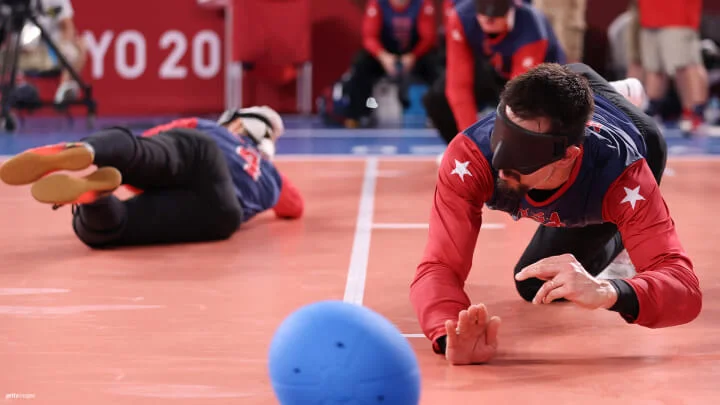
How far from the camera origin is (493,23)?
7.20 meters

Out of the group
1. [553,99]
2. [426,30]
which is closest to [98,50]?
[426,30]

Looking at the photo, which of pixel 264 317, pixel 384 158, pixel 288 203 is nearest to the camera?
pixel 264 317

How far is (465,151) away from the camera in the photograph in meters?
3.53

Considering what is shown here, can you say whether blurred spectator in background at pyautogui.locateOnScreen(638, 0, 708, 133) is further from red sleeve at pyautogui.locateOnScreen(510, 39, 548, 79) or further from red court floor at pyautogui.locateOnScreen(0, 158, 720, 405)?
red court floor at pyautogui.locateOnScreen(0, 158, 720, 405)

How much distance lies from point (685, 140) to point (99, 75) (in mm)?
7177

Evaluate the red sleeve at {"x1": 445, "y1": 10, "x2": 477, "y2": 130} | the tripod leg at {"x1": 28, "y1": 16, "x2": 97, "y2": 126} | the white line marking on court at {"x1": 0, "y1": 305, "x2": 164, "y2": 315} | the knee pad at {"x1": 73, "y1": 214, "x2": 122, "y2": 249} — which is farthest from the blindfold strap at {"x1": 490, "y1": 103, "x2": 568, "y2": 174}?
the tripod leg at {"x1": 28, "y1": 16, "x2": 97, "y2": 126}

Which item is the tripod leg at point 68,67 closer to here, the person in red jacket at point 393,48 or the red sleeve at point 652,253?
the person in red jacket at point 393,48

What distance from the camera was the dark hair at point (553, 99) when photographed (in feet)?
10.4

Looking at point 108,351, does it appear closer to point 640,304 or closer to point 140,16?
point 640,304

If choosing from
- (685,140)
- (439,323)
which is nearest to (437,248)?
(439,323)

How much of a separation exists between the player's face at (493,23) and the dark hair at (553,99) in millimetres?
4003

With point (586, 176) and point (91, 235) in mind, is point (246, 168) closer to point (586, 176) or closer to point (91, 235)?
point (91, 235)

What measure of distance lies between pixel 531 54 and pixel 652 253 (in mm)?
4311

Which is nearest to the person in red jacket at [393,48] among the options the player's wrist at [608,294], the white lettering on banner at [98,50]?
the white lettering on banner at [98,50]
